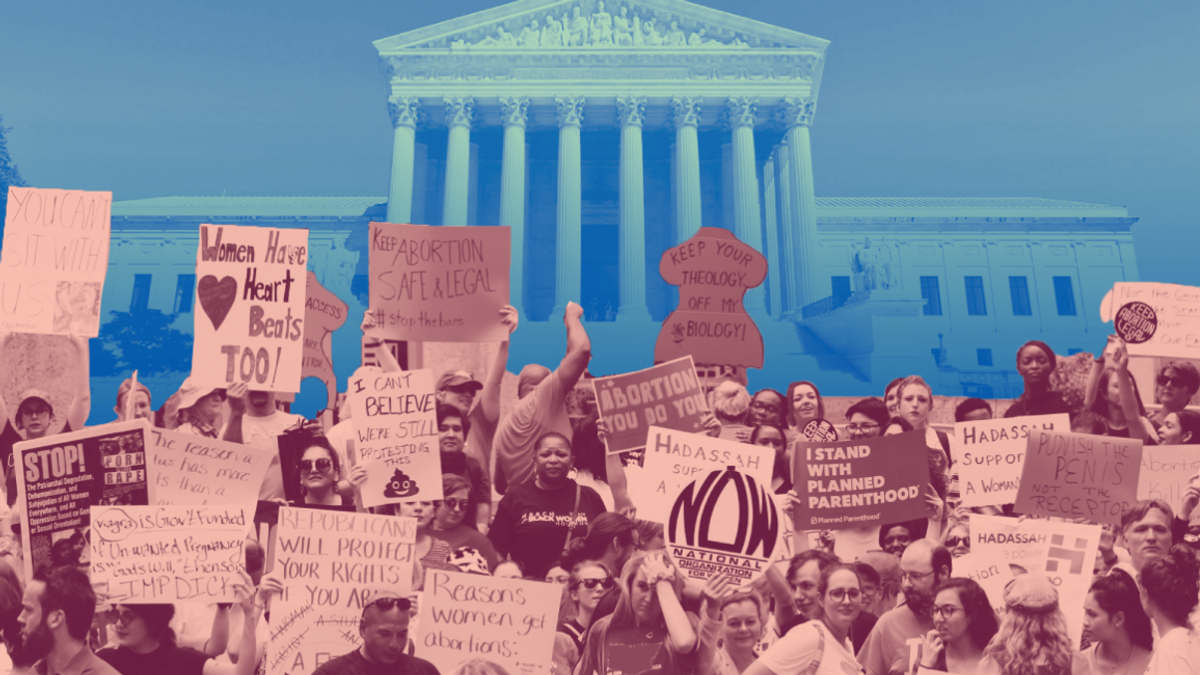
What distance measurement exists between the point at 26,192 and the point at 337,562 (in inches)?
196

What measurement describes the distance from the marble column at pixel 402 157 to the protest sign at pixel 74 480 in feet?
155

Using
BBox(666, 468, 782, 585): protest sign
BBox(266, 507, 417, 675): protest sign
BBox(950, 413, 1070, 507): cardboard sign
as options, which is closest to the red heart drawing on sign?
BBox(266, 507, 417, 675): protest sign

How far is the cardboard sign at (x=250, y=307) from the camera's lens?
8906 millimetres

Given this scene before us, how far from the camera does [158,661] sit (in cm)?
608

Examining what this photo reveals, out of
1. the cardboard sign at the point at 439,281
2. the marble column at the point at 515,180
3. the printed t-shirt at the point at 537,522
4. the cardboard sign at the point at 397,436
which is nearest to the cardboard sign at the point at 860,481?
the printed t-shirt at the point at 537,522

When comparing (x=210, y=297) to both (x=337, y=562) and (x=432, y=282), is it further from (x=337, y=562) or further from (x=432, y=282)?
(x=337, y=562)

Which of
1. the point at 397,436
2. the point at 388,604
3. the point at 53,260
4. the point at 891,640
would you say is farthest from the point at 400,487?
the point at 53,260

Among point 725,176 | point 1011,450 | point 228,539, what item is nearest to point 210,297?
point 228,539

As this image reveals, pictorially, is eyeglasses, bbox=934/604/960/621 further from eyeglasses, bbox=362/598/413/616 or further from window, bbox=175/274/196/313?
window, bbox=175/274/196/313

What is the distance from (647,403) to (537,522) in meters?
1.33

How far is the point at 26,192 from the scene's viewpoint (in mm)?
9852

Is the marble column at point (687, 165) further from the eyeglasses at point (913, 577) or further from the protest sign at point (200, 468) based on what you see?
the eyeglasses at point (913, 577)

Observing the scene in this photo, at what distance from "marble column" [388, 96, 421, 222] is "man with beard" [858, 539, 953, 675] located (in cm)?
4853

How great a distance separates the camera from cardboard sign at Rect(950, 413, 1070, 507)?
328 inches
